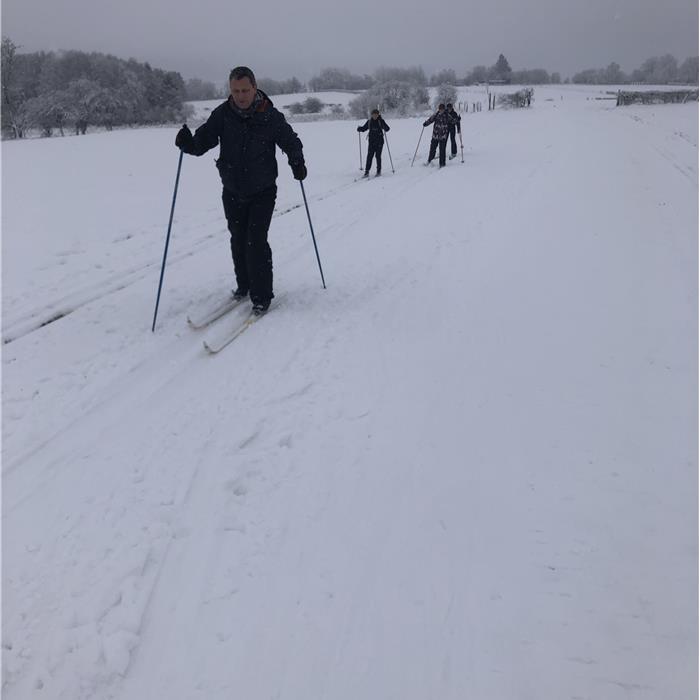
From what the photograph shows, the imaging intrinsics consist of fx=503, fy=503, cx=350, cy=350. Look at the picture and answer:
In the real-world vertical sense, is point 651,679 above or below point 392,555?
below

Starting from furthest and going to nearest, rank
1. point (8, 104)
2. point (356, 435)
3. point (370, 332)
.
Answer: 1. point (8, 104)
2. point (370, 332)
3. point (356, 435)

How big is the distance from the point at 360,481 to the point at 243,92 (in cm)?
341

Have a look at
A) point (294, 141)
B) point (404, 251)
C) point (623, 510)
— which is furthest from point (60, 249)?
point (623, 510)

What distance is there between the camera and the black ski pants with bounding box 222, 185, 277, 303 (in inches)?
189

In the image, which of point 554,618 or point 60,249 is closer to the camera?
point 554,618

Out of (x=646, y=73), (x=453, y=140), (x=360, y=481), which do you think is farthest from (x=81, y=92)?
(x=646, y=73)

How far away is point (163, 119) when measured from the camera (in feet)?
189

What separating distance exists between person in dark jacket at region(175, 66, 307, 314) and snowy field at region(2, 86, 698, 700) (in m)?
0.61

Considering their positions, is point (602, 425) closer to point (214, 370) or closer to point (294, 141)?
point (214, 370)

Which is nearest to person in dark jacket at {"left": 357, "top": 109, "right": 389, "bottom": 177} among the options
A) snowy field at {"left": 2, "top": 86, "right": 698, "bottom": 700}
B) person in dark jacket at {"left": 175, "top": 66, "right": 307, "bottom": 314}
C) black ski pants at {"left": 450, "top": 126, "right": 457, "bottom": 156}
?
black ski pants at {"left": 450, "top": 126, "right": 457, "bottom": 156}

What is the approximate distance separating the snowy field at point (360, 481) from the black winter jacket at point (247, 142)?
1278 mm

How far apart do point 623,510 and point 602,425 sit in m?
0.75

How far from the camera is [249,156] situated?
4.59m

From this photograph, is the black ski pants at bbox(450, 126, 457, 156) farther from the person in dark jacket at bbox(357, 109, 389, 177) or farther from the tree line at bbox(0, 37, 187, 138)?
the tree line at bbox(0, 37, 187, 138)
